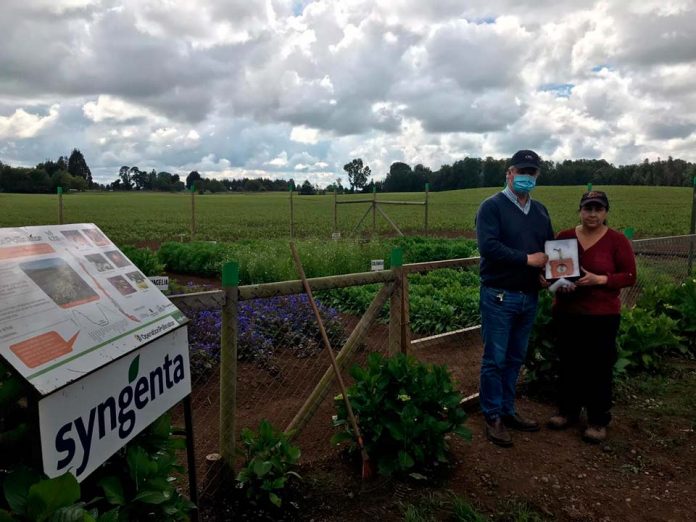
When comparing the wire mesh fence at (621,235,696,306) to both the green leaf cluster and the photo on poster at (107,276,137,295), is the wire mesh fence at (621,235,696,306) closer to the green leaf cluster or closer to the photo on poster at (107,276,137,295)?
the green leaf cluster

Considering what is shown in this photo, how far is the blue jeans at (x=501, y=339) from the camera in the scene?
4078 mm

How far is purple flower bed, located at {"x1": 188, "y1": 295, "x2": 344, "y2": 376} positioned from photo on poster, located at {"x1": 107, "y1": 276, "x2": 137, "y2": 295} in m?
2.80

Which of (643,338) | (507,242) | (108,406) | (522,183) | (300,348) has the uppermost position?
(522,183)

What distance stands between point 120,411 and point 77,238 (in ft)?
2.57

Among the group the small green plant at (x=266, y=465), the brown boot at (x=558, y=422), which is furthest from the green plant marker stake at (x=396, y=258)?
the brown boot at (x=558, y=422)

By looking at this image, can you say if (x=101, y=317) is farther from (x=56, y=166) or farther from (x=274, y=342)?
(x=56, y=166)

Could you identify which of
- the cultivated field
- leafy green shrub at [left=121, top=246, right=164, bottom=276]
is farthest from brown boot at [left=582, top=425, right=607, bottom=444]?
the cultivated field

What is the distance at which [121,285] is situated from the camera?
2289mm

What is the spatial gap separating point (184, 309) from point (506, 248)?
220 centimetres

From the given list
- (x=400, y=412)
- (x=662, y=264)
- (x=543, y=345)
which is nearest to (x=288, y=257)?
(x=543, y=345)

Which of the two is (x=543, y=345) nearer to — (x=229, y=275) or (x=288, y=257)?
(x=229, y=275)

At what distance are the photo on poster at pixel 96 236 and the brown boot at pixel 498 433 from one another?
3.03 metres

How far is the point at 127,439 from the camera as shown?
6.44 feet

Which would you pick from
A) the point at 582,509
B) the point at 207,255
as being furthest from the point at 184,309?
the point at 207,255
